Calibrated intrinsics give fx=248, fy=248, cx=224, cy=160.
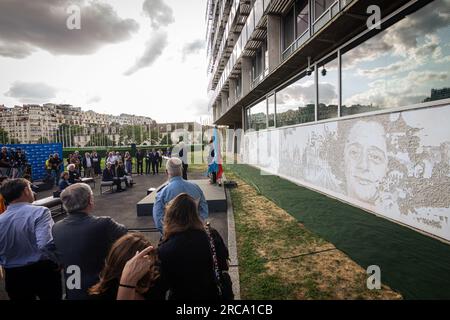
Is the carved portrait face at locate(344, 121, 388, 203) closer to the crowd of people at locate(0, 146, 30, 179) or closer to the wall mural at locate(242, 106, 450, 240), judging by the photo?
the wall mural at locate(242, 106, 450, 240)

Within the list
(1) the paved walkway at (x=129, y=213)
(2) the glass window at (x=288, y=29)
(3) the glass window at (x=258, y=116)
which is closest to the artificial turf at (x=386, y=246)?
(1) the paved walkway at (x=129, y=213)

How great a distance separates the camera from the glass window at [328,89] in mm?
9953

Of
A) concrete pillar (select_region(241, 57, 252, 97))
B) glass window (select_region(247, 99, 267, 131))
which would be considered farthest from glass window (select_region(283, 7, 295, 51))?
concrete pillar (select_region(241, 57, 252, 97))

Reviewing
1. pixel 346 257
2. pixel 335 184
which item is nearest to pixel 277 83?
pixel 335 184

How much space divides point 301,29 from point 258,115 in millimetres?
9795

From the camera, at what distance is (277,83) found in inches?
646

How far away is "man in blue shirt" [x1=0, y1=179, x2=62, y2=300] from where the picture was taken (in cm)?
282

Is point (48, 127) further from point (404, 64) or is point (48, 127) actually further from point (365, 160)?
point (404, 64)

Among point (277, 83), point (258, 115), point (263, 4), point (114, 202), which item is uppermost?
point (263, 4)

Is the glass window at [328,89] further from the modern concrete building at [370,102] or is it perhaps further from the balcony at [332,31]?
the balcony at [332,31]
